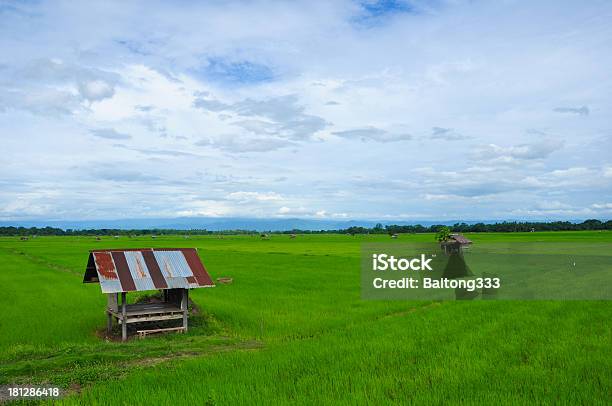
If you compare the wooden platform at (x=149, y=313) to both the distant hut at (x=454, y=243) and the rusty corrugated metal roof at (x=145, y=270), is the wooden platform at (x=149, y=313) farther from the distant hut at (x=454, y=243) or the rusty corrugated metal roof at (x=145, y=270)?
the distant hut at (x=454, y=243)

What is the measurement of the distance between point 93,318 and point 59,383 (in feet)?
26.6

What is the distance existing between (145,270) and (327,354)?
21.7ft

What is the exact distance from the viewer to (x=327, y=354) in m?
11.8

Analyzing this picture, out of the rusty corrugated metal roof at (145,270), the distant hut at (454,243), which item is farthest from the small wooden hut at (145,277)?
the distant hut at (454,243)

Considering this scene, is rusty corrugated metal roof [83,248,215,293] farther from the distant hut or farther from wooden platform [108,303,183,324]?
the distant hut

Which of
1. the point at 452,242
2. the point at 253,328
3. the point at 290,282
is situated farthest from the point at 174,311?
the point at 452,242

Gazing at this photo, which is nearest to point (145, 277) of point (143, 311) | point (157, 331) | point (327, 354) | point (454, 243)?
point (143, 311)

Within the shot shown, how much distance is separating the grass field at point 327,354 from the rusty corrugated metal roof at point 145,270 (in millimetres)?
1638

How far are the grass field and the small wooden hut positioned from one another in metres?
0.89

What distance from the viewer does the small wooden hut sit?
14347 mm

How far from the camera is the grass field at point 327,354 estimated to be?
900cm

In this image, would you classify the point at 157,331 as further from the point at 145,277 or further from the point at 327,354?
the point at 327,354

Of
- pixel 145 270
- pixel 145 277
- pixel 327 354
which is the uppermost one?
pixel 145 270

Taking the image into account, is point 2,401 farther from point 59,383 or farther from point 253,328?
point 253,328
